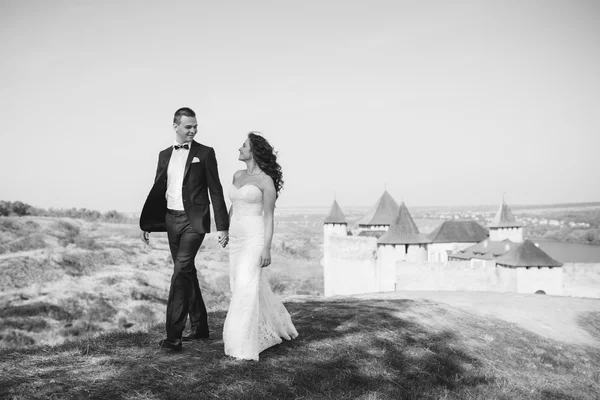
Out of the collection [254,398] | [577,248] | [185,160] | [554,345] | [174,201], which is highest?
[185,160]

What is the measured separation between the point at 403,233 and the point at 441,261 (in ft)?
10.9

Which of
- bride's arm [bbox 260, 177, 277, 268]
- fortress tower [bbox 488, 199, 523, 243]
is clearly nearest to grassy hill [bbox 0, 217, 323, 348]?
bride's arm [bbox 260, 177, 277, 268]

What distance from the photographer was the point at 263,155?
17.9ft

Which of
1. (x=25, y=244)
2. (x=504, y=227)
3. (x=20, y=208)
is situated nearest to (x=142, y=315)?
(x=25, y=244)

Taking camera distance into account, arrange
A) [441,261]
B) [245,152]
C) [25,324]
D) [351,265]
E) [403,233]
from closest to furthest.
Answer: [245,152]
[25,324]
[403,233]
[441,261]
[351,265]

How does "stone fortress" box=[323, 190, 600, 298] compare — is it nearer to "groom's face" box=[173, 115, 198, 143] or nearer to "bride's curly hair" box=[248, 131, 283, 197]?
"bride's curly hair" box=[248, 131, 283, 197]

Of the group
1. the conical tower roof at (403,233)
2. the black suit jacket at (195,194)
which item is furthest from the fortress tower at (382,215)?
the black suit jacket at (195,194)

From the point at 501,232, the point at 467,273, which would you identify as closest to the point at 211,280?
the point at 467,273

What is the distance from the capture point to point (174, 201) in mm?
5285

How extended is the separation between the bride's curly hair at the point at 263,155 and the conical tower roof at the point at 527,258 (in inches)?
1022

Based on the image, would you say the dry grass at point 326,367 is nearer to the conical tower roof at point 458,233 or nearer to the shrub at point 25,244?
the shrub at point 25,244

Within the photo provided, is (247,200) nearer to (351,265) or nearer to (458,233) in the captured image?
(351,265)

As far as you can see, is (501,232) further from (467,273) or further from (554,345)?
(554,345)

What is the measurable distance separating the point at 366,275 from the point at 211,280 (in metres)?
11.0
